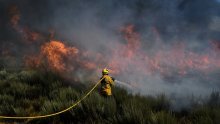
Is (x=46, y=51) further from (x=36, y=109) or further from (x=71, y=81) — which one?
(x=36, y=109)

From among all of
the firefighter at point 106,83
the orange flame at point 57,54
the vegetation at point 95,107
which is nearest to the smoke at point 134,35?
the orange flame at point 57,54

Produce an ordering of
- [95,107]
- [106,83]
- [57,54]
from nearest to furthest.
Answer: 1. [95,107]
2. [106,83]
3. [57,54]

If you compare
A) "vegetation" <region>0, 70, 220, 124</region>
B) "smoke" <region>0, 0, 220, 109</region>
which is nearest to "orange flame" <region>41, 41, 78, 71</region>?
"smoke" <region>0, 0, 220, 109</region>

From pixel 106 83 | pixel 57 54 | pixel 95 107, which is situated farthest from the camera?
pixel 57 54

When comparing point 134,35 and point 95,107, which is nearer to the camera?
point 95,107

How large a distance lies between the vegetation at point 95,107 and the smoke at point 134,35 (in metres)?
3.40

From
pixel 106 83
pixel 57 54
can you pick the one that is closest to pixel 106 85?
pixel 106 83

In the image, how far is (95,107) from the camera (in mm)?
8250

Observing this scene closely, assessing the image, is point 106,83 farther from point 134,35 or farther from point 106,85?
point 134,35

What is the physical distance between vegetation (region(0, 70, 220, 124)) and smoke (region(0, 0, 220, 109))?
3399 millimetres

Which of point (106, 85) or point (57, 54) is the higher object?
point (57, 54)

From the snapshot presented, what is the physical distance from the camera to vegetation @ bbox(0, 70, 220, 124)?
7098 mm

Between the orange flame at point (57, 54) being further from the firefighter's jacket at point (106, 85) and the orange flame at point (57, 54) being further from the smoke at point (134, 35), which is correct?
the firefighter's jacket at point (106, 85)

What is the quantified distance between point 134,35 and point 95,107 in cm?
864
